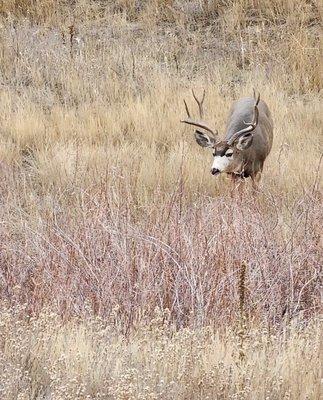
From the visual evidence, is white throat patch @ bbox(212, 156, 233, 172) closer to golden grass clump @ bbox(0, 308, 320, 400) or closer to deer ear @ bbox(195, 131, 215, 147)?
deer ear @ bbox(195, 131, 215, 147)

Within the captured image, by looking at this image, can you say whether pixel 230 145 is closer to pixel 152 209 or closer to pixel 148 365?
pixel 152 209

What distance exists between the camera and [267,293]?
18.8 feet

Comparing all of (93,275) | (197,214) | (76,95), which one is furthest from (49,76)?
(93,275)

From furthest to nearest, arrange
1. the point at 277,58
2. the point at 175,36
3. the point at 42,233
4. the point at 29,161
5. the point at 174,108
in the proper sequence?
1. the point at 175,36
2. the point at 277,58
3. the point at 174,108
4. the point at 29,161
5. the point at 42,233

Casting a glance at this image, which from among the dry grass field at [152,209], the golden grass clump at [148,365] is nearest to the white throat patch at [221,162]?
the dry grass field at [152,209]

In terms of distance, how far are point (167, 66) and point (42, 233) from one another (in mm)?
6317

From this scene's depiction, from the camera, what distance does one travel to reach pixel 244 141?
909 centimetres

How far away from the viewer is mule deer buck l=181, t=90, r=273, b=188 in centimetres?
898

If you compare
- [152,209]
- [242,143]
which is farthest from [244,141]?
[152,209]

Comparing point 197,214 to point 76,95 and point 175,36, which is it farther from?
point 175,36

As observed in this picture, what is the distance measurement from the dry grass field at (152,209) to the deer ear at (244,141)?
0.35 meters

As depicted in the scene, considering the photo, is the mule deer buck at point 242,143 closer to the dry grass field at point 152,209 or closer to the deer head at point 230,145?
the deer head at point 230,145

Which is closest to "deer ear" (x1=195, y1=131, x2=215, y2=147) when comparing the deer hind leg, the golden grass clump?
the deer hind leg

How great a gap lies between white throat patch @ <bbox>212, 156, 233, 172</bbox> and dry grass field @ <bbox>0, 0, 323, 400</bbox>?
256mm
